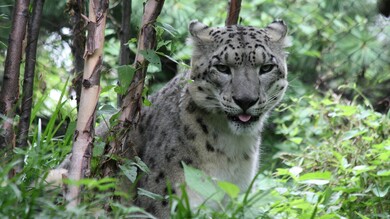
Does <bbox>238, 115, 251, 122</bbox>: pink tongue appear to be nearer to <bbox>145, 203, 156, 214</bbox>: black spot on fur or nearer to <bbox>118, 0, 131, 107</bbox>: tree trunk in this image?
<bbox>145, 203, 156, 214</bbox>: black spot on fur

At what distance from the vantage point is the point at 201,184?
7.09 feet

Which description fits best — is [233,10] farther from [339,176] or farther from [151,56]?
[151,56]

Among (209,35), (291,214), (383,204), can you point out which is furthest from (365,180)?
(209,35)

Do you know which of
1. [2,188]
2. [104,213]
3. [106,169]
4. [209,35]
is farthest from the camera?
[209,35]

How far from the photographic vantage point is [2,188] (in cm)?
210

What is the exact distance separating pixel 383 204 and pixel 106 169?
5.24ft

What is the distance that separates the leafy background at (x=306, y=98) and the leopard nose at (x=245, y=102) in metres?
0.38

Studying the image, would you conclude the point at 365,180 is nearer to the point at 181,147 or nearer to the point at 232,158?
the point at 232,158

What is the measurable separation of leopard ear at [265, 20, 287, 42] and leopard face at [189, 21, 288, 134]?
5 cm

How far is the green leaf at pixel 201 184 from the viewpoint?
2.13 metres

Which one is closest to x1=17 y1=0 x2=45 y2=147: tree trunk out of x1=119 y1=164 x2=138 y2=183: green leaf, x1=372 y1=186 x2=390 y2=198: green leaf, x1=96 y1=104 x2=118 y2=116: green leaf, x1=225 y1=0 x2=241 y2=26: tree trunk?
x1=96 y1=104 x2=118 y2=116: green leaf

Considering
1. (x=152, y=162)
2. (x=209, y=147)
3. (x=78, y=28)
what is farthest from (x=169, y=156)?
(x=78, y=28)

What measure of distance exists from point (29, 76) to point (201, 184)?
1.16m

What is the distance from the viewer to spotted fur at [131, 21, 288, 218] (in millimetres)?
3230
